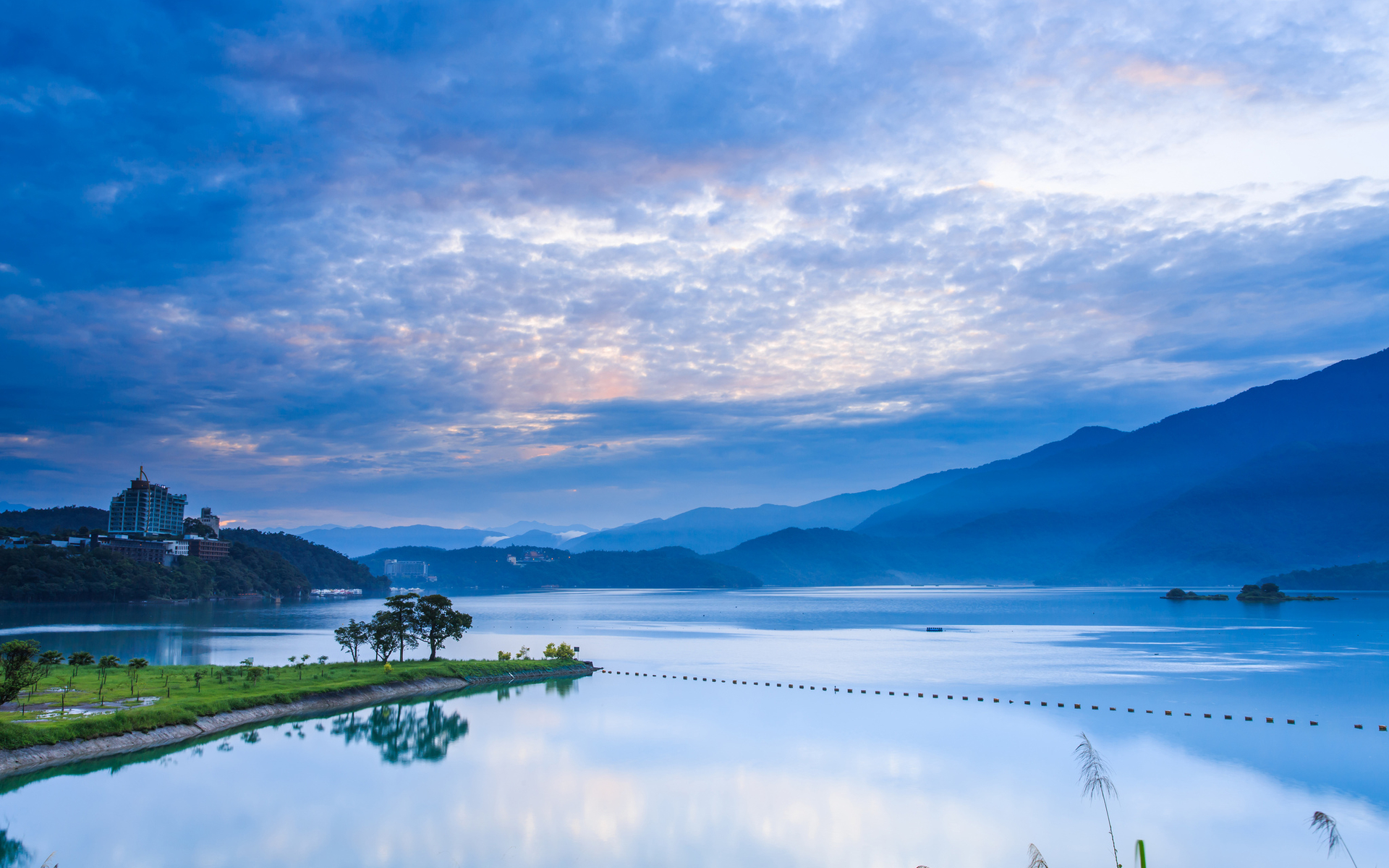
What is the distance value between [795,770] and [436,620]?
30.8 meters

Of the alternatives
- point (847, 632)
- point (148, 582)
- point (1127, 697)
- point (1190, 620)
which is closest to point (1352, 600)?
point (1190, 620)

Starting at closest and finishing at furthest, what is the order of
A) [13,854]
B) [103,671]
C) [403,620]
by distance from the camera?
[13,854]
[103,671]
[403,620]

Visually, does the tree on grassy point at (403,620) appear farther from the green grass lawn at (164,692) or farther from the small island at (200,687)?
the green grass lawn at (164,692)

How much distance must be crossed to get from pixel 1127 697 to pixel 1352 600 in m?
142

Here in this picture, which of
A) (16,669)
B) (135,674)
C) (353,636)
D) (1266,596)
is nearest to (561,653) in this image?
(353,636)

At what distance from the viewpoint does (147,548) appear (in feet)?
541

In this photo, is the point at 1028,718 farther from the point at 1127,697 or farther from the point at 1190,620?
the point at 1190,620

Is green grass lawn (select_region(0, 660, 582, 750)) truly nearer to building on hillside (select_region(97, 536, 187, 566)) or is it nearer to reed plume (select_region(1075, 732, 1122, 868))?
reed plume (select_region(1075, 732, 1122, 868))

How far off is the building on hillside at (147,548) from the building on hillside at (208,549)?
244cm

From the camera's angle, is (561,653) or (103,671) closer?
(103,671)

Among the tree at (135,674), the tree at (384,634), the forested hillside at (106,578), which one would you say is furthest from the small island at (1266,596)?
the forested hillside at (106,578)

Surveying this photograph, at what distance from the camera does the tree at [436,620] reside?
5353cm

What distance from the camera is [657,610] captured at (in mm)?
150500

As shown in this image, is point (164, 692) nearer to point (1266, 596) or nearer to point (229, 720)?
point (229, 720)
